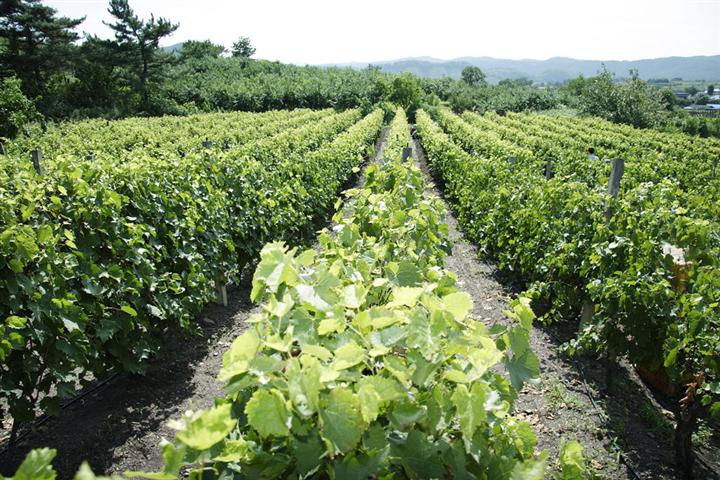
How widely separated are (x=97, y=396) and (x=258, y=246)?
2.83 metres

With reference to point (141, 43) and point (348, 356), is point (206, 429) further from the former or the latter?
point (141, 43)

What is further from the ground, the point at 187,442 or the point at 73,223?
the point at 187,442

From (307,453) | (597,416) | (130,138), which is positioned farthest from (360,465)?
(130,138)

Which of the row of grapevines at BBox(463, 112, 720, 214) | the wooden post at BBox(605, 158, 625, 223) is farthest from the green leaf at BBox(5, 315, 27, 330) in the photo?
the wooden post at BBox(605, 158, 625, 223)

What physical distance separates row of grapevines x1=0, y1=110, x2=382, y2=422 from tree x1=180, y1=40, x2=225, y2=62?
147 feet

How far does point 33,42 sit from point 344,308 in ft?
133

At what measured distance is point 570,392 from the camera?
445cm

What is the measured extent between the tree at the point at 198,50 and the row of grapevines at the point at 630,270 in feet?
151

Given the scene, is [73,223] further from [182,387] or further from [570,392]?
[570,392]

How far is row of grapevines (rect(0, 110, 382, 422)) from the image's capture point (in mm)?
3172

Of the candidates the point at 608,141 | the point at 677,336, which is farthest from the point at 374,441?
the point at 608,141

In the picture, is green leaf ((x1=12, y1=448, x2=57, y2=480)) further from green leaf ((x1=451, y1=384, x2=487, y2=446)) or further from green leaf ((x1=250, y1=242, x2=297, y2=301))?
green leaf ((x1=451, y1=384, x2=487, y2=446))

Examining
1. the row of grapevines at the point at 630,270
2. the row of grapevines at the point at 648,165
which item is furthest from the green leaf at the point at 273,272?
the row of grapevines at the point at 648,165

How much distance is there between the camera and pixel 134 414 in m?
4.05
